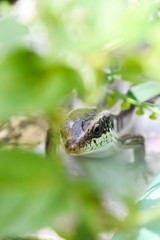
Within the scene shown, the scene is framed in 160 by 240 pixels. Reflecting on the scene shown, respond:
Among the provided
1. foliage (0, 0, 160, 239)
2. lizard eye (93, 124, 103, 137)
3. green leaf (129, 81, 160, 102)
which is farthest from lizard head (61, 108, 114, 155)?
foliage (0, 0, 160, 239)

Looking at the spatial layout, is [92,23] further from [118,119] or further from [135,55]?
[118,119]

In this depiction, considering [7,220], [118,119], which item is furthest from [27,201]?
[118,119]

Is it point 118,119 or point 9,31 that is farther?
point 118,119

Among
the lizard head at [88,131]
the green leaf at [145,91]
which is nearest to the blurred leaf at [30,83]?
the green leaf at [145,91]

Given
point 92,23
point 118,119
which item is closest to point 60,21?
point 92,23

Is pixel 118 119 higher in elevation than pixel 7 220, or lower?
higher

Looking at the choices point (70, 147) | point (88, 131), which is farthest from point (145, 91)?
point (88, 131)

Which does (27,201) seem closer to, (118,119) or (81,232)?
(81,232)
